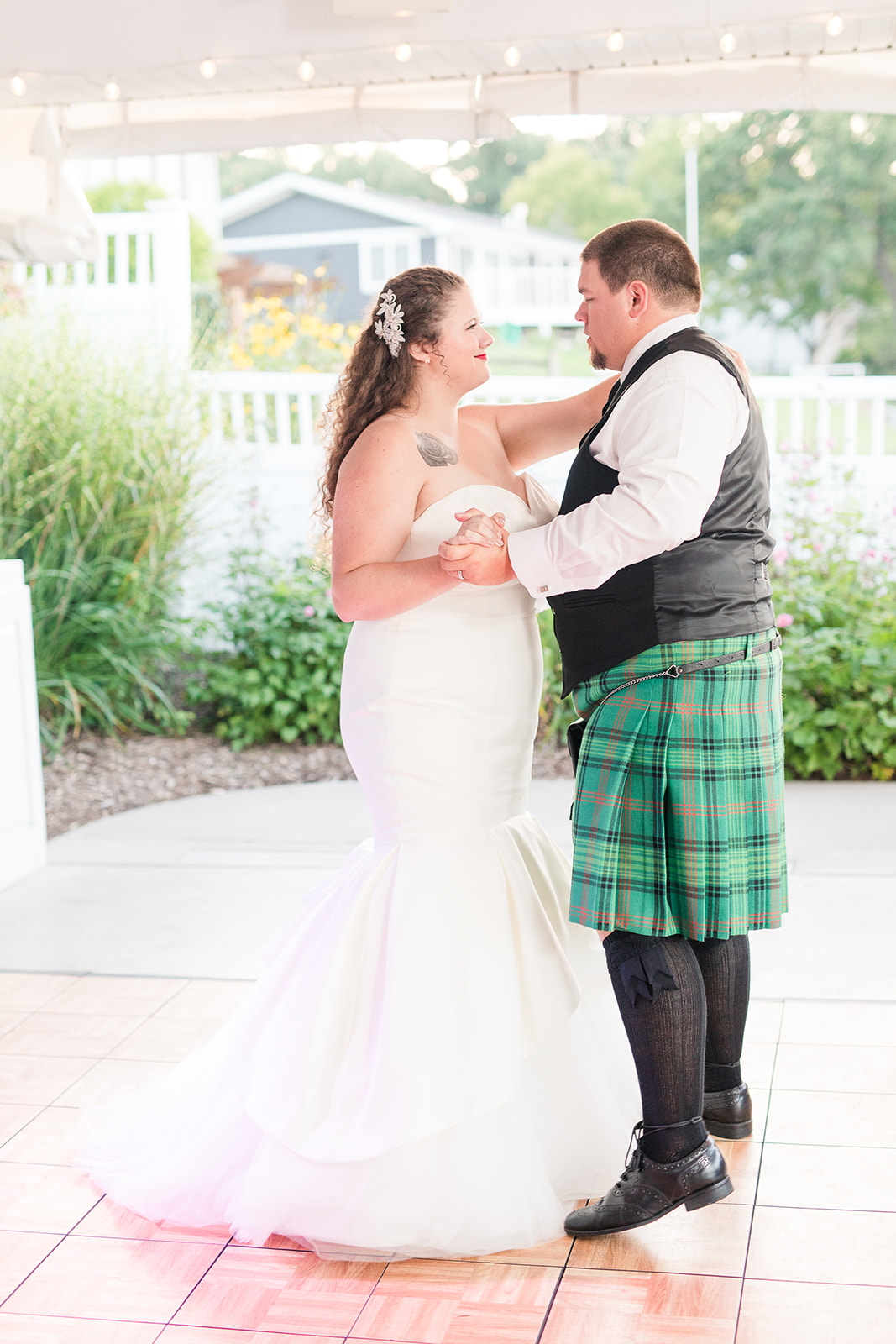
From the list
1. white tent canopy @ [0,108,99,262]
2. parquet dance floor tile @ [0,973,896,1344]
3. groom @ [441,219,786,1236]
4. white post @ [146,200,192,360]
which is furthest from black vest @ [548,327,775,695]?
white post @ [146,200,192,360]

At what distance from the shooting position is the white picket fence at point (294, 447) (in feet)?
20.7

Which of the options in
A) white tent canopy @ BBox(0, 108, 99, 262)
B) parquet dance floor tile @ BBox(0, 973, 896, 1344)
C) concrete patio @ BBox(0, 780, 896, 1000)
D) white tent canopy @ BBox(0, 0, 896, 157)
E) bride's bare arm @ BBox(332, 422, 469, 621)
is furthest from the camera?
white tent canopy @ BBox(0, 108, 99, 262)

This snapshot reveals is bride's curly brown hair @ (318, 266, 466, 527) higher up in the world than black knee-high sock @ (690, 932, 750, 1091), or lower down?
higher up

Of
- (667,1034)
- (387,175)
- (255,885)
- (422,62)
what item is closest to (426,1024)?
(667,1034)

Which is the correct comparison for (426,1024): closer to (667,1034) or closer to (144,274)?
(667,1034)

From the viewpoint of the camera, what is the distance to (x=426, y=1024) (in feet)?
6.96

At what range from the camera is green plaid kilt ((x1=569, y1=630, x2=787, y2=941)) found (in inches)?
80.7

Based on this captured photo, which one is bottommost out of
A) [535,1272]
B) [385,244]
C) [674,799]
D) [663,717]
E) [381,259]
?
[535,1272]

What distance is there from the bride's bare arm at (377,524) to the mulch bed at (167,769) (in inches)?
120

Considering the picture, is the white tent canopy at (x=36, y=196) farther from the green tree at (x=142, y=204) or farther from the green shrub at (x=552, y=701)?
the green tree at (x=142, y=204)

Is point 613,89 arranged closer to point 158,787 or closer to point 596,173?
point 158,787

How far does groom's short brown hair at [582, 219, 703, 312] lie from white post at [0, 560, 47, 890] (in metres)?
2.67

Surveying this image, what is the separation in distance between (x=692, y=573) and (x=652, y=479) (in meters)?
0.19

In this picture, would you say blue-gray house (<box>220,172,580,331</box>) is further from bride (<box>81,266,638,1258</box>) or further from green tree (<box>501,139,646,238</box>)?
bride (<box>81,266,638,1258</box>)
